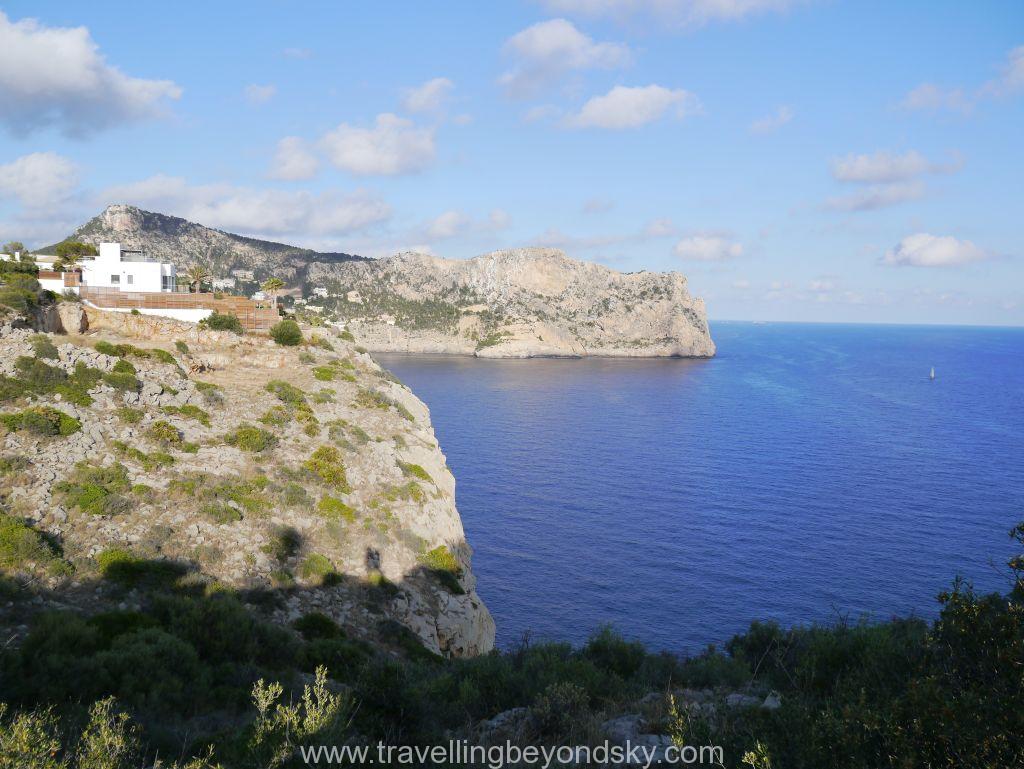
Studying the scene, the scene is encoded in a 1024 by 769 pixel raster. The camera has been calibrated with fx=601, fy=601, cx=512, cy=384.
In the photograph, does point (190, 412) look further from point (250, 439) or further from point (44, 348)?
point (44, 348)

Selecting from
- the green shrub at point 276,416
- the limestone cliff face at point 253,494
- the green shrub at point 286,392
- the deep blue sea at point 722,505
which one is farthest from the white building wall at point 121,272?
the deep blue sea at point 722,505

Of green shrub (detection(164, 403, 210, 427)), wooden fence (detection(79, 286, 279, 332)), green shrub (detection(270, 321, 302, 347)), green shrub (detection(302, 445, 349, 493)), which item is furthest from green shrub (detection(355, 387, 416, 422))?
wooden fence (detection(79, 286, 279, 332))

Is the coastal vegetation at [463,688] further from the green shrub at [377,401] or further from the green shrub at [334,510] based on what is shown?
the green shrub at [377,401]

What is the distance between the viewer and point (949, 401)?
113 metres

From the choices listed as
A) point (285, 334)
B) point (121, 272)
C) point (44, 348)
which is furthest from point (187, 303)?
point (44, 348)

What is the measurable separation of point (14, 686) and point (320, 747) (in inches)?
258

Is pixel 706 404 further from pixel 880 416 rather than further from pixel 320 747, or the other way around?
pixel 320 747

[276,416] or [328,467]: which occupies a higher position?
[276,416]

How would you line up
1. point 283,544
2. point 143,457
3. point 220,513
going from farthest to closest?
point 143,457 → point 283,544 → point 220,513

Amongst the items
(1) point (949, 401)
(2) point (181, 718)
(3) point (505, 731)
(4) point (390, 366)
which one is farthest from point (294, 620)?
(4) point (390, 366)

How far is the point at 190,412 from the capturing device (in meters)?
27.2

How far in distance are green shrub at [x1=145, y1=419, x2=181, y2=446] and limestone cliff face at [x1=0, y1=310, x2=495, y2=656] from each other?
65mm

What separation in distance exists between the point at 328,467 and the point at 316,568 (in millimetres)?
6375

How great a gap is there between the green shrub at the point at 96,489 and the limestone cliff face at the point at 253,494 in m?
0.05
